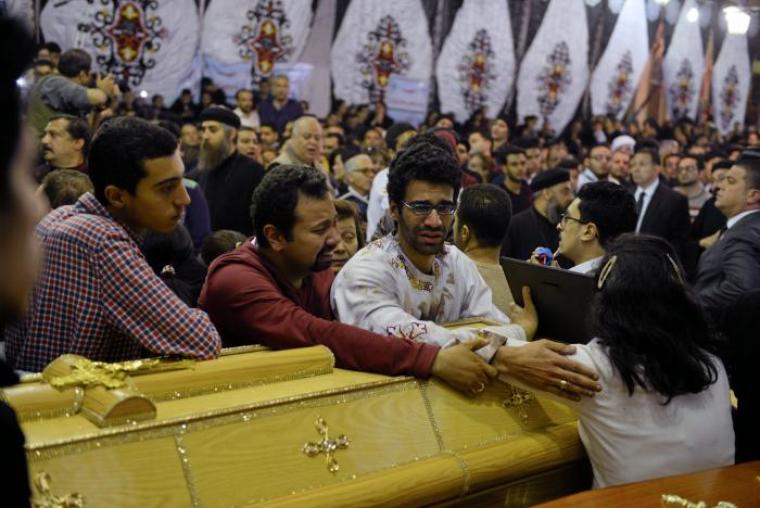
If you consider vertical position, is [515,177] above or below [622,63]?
below

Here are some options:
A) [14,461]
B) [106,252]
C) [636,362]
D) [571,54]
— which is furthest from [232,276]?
[571,54]

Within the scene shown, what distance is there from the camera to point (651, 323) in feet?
7.99

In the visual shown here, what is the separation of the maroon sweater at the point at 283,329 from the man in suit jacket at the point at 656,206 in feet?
17.7

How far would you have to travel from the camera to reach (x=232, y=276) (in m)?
2.59

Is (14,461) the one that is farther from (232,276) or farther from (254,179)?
(254,179)

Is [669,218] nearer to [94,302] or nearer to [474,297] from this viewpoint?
[474,297]

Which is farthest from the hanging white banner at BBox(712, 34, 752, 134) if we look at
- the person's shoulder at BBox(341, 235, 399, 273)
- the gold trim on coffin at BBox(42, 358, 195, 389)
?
the gold trim on coffin at BBox(42, 358, 195, 389)

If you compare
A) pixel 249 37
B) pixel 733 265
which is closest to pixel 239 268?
pixel 733 265

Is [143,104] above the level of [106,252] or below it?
below

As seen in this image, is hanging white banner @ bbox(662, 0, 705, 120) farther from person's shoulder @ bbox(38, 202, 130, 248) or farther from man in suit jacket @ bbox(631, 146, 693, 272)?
person's shoulder @ bbox(38, 202, 130, 248)

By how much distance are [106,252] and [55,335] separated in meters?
0.26

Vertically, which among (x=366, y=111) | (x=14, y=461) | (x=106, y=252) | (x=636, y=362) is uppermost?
(x=14, y=461)

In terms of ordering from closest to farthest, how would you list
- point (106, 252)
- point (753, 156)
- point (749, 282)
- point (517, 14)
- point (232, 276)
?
point (106, 252), point (232, 276), point (749, 282), point (753, 156), point (517, 14)

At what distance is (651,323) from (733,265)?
2841mm
